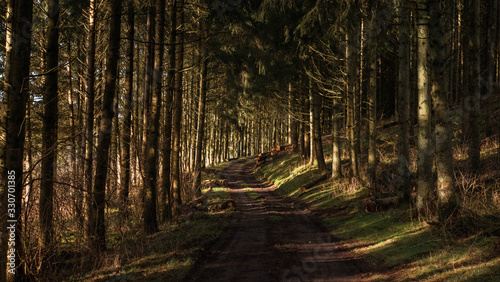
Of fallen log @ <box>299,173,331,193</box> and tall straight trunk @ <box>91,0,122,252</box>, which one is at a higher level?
tall straight trunk @ <box>91,0,122,252</box>

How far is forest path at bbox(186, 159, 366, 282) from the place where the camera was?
6.68 m

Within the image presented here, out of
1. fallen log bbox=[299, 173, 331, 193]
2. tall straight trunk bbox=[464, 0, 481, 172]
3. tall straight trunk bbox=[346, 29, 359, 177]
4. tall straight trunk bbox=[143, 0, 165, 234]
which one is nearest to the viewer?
tall straight trunk bbox=[143, 0, 165, 234]

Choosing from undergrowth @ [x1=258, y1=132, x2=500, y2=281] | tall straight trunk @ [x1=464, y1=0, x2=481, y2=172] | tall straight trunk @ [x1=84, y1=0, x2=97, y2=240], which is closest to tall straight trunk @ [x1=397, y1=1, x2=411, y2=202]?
undergrowth @ [x1=258, y1=132, x2=500, y2=281]

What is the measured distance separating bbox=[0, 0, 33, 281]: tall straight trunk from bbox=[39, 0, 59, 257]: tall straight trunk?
2.80ft

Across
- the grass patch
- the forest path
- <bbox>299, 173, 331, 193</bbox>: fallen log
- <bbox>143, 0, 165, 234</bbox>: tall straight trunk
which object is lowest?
the forest path

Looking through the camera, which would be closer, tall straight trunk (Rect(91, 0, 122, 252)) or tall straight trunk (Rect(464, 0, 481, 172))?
tall straight trunk (Rect(91, 0, 122, 252))

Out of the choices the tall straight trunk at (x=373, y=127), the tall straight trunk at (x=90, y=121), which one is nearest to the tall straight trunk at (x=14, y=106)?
the tall straight trunk at (x=90, y=121)

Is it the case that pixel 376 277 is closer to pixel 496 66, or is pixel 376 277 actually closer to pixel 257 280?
pixel 257 280

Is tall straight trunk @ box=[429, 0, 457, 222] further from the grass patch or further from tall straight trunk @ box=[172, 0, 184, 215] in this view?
tall straight trunk @ box=[172, 0, 184, 215]

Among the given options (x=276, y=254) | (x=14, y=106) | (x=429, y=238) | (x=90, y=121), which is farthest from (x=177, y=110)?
(x=429, y=238)

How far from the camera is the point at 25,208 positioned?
584cm

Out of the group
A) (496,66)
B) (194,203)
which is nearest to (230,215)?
(194,203)

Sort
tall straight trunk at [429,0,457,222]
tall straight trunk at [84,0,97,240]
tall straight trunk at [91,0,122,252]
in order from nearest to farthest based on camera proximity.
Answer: tall straight trunk at [84,0,97,240]
tall straight trunk at [91,0,122,252]
tall straight trunk at [429,0,457,222]

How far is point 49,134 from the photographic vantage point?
22.0 ft
